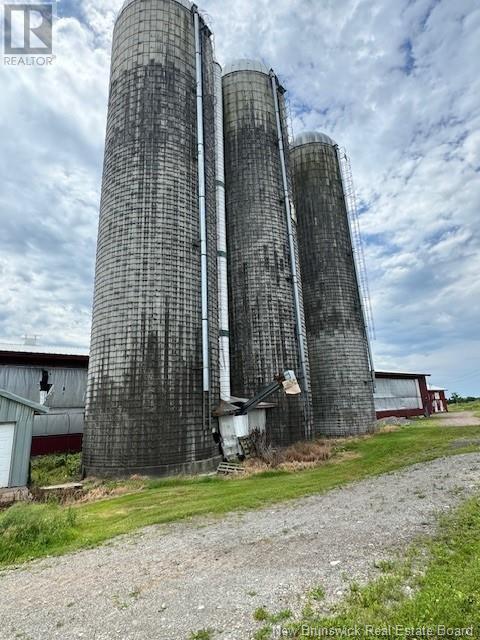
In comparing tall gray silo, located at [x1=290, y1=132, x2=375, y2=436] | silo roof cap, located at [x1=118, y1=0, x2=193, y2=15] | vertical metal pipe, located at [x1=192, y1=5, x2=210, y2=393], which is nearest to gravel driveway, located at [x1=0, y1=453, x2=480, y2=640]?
vertical metal pipe, located at [x1=192, y1=5, x2=210, y2=393]

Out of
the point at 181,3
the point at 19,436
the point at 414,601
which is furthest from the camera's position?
the point at 181,3

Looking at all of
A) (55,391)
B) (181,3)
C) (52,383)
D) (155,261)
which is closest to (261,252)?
(155,261)

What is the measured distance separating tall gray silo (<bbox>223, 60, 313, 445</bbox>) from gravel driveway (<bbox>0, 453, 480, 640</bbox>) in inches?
510

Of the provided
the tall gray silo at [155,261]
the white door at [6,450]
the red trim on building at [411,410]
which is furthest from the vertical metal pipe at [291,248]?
the red trim on building at [411,410]

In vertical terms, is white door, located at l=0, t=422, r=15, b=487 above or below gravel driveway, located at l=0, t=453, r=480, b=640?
above

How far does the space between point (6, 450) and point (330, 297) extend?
934 inches

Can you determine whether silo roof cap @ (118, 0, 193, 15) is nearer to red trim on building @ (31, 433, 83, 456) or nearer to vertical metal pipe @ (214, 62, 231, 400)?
vertical metal pipe @ (214, 62, 231, 400)

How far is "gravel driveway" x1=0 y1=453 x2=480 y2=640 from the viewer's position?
4.52 meters

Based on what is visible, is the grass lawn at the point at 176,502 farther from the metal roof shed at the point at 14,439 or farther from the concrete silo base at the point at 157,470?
the metal roof shed at the point at 14,439

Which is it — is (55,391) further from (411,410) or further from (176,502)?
(411,410)

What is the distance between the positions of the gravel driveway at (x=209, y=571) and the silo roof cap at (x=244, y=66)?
2962cm

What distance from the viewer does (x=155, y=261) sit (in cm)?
1655

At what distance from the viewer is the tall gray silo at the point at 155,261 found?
1502 centimetres

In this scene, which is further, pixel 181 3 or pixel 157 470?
pixel 181 3
